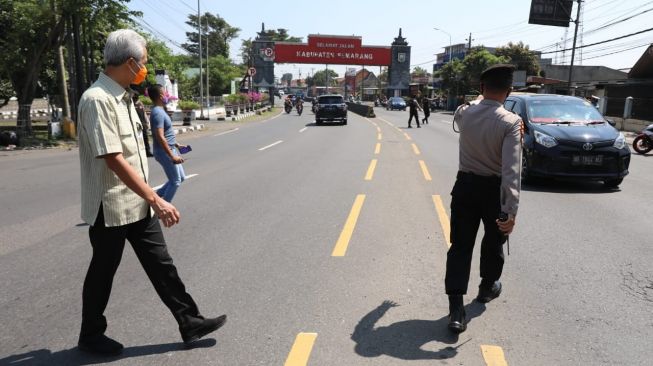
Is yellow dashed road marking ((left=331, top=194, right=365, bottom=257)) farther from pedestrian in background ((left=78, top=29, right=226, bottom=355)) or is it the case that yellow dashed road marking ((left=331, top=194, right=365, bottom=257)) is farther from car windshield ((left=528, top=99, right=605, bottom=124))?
car windshield ((left=528, top=99, right=605, bottom=124))

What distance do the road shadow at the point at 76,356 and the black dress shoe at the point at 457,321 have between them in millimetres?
1614

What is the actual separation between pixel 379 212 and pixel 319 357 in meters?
4.16

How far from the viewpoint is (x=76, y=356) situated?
10.5ft

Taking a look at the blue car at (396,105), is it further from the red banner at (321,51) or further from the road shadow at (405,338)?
the road shadow at (405,338)

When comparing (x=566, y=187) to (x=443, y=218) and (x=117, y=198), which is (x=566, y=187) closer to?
(x=443, y=218)

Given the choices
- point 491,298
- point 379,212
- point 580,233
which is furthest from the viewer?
point 379,212

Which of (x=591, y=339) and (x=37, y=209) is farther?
(x=37, y=209)

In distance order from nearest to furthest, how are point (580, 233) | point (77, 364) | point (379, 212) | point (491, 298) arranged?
point (77, 364) < point (491, 298) < point (580, 233) < point (379, 212)

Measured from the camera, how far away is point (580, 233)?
616cm

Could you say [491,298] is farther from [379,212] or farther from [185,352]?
[379,212]

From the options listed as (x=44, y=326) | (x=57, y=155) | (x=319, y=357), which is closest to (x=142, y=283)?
(x=44, y=326)

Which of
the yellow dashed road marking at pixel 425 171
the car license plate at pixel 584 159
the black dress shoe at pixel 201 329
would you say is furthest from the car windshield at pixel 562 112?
the black dress shoe at pixel 201 329

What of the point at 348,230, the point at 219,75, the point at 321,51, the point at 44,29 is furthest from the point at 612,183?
the point at 219,75

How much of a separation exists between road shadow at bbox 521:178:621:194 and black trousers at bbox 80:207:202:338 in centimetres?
725
